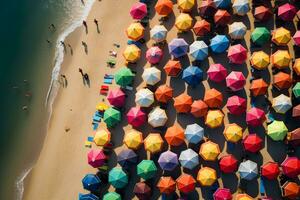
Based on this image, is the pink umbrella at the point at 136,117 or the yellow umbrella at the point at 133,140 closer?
the yellow umbrella at the point at 133,140

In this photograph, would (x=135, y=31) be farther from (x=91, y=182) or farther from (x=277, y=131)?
(x=277, y=131)

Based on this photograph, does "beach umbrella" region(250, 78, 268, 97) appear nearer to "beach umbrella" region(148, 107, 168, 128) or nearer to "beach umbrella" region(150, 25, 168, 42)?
"beach umbrella" region(148, 107, 168, 128)

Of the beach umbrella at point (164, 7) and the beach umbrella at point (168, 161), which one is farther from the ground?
the beach umbrella at point (164, 7)

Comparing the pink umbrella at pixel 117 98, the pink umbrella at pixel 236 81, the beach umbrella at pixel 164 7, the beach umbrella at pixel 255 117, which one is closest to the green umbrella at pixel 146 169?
the pink umbrella at pixel 117 98

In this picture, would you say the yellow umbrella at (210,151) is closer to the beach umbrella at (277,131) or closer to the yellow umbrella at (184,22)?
the beach umbrella at (277,131)

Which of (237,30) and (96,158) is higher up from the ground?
(237,30)

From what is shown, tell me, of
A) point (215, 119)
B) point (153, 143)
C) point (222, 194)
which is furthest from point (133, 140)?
point (222, 194)
